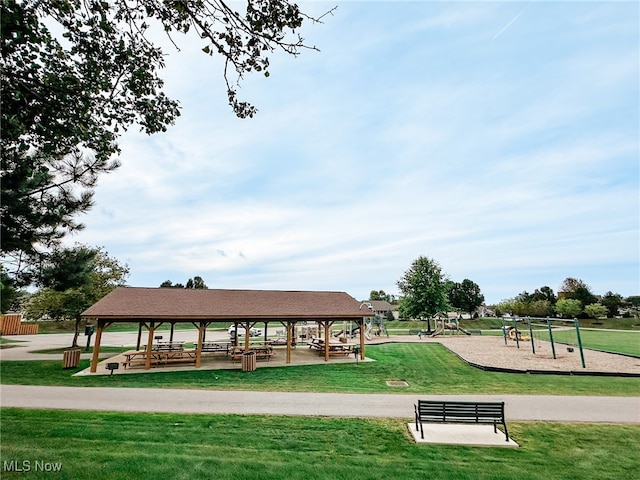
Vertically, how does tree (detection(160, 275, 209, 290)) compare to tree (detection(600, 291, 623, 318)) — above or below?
above

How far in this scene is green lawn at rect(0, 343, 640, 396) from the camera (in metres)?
12.9

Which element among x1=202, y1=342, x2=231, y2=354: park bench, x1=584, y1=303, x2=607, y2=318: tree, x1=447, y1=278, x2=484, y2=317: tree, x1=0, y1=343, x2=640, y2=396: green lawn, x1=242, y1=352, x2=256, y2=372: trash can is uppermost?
x1=447, y1=278, x2=484, y2=317: tree

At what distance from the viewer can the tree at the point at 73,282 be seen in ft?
51.2

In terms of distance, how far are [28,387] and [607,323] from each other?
7432 cm

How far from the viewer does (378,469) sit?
6355 millimetres

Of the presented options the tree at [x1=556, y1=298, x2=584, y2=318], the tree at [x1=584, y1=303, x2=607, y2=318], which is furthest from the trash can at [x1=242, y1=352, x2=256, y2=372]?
the tree at [x1=584, y1=303, x2=607, y2=318]

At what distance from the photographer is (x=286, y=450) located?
712 cm

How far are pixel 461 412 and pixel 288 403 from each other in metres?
5.43

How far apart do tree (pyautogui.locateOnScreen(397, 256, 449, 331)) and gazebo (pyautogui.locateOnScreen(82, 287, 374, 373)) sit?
19.7 m

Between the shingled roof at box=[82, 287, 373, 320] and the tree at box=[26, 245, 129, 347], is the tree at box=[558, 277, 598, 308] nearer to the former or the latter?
the shingled roof at box=[82, 287, 373, 320]

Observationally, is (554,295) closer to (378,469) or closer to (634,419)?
(634,419)

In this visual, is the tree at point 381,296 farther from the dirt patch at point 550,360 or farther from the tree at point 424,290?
the dirt patch at point 550,360

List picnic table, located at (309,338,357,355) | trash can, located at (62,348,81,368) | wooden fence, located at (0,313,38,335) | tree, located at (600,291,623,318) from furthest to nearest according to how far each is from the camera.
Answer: tree, located at (600,291,623,318) → wooden fence, located at (0,313,38,335) → picnic table, located at (309,338,357,355) → trash can, located at (62,348,81,368)

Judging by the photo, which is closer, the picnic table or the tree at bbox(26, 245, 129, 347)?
the tree at bbox(26, 245, 129, 347)
